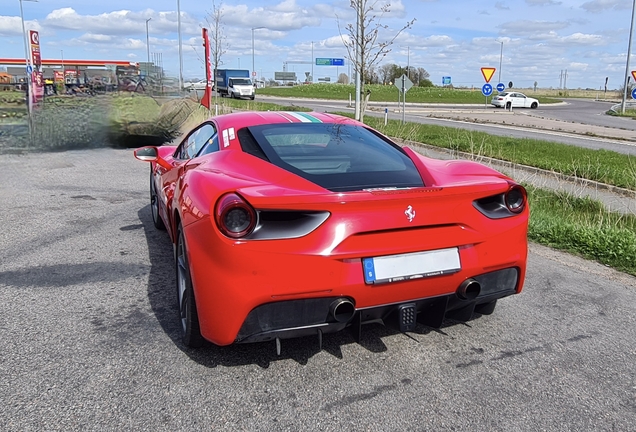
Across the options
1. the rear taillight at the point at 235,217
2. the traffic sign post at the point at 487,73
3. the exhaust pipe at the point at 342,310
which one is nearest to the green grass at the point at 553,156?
the exhaust pipe at the point at 342,310

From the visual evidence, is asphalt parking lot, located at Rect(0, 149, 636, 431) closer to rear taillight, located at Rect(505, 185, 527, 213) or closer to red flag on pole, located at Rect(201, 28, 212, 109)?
rear taillight, located at Rect(505, 185, 527, 213)

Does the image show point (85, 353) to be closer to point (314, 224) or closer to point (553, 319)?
point (314, 224)

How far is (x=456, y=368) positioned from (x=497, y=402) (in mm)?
360

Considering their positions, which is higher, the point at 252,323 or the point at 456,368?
the point at 252,323

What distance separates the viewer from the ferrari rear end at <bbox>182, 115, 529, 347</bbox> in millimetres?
2549

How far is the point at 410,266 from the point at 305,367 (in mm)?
835

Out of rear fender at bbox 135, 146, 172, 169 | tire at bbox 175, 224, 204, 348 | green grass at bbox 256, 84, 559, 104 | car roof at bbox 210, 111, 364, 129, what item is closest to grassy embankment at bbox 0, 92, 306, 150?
rear fender at bbox 135, 146, 172, 169

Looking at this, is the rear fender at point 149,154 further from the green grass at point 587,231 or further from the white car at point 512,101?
the white car at point 512,101

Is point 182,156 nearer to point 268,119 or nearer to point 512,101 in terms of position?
point 268,119

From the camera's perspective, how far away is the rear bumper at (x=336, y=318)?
2.61m

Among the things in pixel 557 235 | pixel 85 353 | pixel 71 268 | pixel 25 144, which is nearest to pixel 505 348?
pixel 85 353

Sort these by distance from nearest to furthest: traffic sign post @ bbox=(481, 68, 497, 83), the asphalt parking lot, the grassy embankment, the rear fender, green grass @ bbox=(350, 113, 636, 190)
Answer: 1. the asphalt parking lot
2. the rear fender
3. green grass @ bbox=(350, 113, 636, 190)
4. the grassy embankment
5. traffic sign post @ bbox=(481, 68, 497, 83)

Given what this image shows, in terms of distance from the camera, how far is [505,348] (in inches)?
128

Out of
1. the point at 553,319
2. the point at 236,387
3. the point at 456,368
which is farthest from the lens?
the point at 553,319
